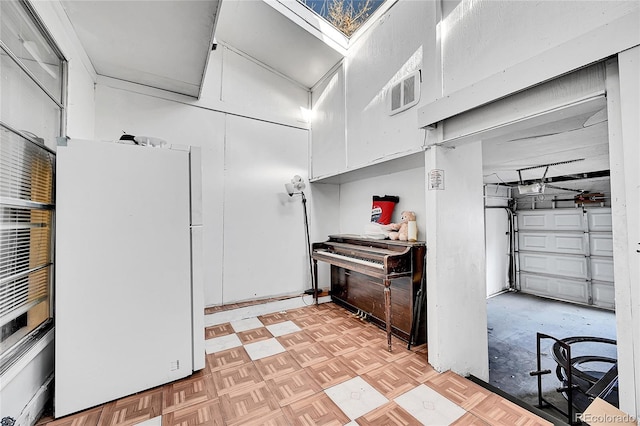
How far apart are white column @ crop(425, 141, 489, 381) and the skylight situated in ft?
7.05

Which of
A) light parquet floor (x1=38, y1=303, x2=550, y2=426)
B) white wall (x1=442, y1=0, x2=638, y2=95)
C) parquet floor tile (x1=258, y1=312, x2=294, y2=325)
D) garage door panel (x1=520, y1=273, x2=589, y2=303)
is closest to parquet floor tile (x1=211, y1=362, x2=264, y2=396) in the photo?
light parquet floor (x1=38, y1=303, x2=550, y2=426)

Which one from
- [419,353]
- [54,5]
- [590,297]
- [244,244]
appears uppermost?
[54,5]

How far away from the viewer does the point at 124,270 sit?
5.89ft

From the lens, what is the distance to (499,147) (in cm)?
292

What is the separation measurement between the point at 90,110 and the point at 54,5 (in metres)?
1.07

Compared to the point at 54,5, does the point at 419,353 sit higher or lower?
lower

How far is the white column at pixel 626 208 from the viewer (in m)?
1.16

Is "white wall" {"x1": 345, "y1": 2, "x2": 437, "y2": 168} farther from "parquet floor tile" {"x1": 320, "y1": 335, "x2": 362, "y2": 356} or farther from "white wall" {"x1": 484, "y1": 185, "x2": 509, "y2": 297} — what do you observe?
"white wall" {"x1": 484, "y1": 185, "x2": 509, "y2": 297}

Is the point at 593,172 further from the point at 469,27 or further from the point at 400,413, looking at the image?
the point at 400,413

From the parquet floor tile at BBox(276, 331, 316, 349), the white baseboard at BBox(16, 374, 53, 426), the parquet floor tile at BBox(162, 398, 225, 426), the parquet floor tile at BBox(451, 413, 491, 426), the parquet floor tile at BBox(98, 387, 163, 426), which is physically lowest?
the parquet floor tile at BBox(276, 331, 316, 349)

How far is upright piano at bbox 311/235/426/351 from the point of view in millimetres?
2424

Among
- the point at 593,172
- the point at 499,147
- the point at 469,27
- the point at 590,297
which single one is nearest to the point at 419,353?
the point at 499,147

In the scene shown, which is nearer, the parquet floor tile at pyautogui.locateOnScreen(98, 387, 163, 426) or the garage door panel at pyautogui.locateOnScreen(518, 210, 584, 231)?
the parquet floor tile at pyautogui.locateOnScreen(98, 387, 163, 426)

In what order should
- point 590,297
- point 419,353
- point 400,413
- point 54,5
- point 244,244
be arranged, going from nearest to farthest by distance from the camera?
point 400,413, point 54,5, point 419,353, point 244,244, point 590,297
